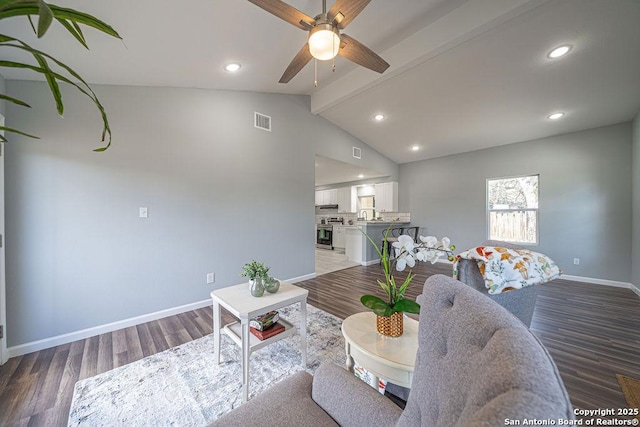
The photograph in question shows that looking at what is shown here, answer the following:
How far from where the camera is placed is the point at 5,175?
200cm

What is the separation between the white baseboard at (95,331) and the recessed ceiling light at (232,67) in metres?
2.70

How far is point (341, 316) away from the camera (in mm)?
2760

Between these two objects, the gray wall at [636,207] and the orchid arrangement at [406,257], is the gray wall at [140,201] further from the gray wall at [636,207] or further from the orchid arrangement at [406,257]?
the gray wall at [636,207]

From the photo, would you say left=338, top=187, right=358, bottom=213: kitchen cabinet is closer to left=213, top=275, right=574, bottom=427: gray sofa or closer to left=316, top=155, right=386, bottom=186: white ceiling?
left=316, top=155, right=386, bottom=186: white ceiling

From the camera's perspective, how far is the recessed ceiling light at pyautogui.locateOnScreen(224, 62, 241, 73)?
2592 mm

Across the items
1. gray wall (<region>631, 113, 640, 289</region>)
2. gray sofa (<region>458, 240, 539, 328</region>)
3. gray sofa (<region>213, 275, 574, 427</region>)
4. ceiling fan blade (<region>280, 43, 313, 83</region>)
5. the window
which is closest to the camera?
gray sofa (<region>213, 275, 574, 427</region>)

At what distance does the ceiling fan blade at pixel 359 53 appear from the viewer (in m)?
1.80

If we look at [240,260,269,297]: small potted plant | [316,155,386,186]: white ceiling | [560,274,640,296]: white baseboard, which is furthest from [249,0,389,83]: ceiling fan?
[560,274,640,296]: white baseboard

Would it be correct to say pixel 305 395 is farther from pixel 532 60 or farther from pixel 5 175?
pixel 532 60

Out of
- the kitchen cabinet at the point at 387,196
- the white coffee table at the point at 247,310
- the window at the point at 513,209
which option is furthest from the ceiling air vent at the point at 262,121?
the window at the point at 513,209

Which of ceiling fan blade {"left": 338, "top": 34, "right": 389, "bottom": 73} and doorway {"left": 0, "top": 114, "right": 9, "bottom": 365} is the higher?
ceiling fan blade {"left": 338, "top": 34, "right": 389, "bottom": 73}

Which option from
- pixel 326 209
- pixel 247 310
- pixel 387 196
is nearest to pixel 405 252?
pixel 247 310

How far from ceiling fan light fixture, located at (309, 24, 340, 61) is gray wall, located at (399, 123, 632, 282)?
15.8 ft

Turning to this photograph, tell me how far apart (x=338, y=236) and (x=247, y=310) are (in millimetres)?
5794
